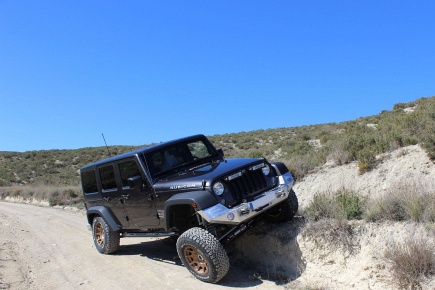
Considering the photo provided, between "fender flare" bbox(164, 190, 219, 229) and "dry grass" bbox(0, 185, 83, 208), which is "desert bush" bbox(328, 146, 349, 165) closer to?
"fender flare" bbox(164, 190, 219, 229)

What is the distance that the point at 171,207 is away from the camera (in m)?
6.45

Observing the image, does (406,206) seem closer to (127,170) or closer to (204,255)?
(204,255)

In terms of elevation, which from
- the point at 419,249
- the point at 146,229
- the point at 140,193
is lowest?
the point at 419,249

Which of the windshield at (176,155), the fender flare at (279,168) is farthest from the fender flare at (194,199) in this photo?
the fender flare at (279,168)

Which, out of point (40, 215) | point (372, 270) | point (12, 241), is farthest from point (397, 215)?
point (40, 215)

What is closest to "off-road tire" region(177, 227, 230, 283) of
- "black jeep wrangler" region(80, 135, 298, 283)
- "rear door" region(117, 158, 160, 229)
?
"black jeep wrangler" region(80, 135, 298, 283)

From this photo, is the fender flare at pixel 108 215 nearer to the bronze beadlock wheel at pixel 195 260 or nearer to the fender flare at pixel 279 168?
the bronze beadlock wheel at pixel 195 260

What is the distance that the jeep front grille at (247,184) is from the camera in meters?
6.14

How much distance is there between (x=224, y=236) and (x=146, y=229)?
6.31ft

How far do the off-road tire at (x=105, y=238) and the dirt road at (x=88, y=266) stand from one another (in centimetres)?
15

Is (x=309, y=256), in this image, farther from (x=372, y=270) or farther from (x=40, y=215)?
(x=40, y=215)

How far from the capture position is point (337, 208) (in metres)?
6.60

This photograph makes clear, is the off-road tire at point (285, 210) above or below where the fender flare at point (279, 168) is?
below

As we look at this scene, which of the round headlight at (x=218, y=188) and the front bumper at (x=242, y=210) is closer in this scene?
the front bumper at (x=242, y=210)
